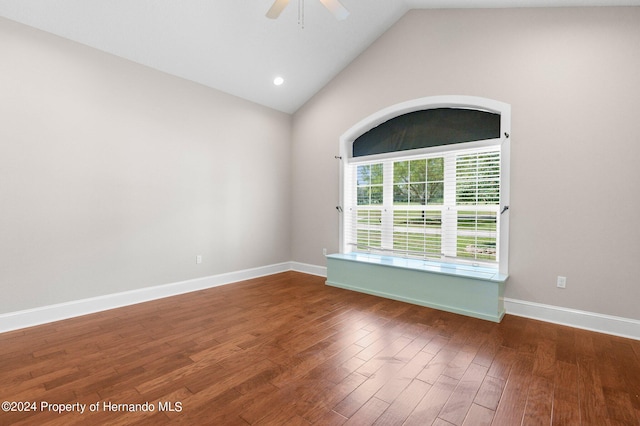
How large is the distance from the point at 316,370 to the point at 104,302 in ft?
9.00

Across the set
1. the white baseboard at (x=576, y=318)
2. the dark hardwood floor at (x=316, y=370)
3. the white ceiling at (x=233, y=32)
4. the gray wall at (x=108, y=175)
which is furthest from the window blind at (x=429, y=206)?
the gray wall at (x=108, y=175)

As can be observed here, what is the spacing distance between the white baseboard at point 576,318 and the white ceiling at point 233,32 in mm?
2952

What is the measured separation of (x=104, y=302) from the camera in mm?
3383

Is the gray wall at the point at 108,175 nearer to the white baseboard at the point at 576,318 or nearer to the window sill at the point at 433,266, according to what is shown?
the window sill at the point at 433,266

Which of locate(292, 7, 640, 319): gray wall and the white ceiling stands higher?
the white ceiling

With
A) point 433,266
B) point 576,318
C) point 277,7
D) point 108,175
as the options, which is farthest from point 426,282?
point 108,175

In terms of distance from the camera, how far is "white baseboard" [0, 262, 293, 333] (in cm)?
287

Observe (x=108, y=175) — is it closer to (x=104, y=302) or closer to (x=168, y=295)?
(x=104, y=302)

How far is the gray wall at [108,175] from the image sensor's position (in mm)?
2891

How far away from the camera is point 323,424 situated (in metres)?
1.61

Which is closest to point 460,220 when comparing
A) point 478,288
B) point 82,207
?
point 478,288

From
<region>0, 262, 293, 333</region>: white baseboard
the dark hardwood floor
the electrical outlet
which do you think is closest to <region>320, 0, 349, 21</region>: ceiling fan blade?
the dark hardwood floor

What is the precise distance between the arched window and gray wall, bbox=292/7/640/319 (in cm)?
17

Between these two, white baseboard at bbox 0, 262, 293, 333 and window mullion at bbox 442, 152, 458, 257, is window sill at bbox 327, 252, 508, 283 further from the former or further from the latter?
white baseboard at bbox 0, 262, 293, 333
